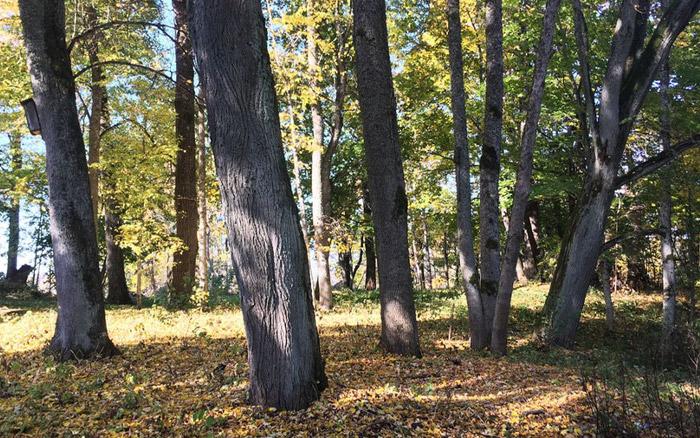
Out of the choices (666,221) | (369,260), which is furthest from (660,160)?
(369,260)

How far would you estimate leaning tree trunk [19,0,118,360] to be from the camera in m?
5.99

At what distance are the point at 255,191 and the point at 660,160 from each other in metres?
8.35

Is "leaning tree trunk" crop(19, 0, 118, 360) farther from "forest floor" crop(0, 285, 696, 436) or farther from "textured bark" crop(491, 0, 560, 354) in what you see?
"textured bark" crop(491, 0, 560, 354)

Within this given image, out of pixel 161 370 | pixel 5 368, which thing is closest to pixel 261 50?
pixel 161 370

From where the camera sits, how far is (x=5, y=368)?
18.6 ft

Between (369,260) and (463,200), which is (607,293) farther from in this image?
(369,260)

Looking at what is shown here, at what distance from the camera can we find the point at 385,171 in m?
6.24

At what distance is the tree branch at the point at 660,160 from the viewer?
848 cm

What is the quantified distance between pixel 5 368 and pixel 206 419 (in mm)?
3617

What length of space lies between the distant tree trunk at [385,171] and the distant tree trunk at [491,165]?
2.06 meters

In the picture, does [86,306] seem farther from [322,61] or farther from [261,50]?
[322,61]

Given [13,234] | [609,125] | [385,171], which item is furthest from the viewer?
[13,234]

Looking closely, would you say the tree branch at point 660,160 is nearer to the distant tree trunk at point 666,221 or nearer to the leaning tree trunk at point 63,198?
the distant tree trunk at point 666,221

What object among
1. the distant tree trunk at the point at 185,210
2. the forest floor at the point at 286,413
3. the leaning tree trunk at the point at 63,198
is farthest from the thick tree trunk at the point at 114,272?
the leaning tree trunk at the point at 63,198
